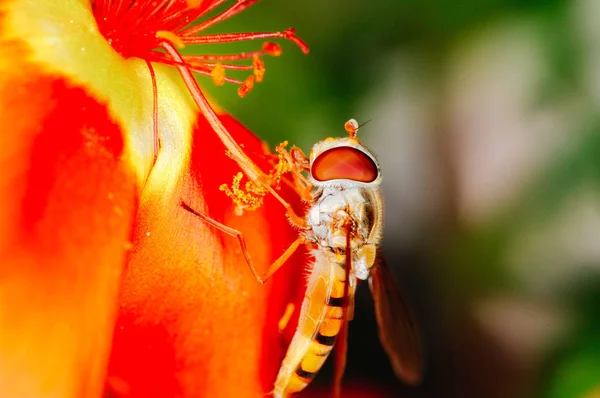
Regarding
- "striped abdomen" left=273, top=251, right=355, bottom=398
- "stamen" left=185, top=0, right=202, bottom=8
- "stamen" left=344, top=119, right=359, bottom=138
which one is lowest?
"striped abdomen" left=273, top=251, right=355, bottom=398

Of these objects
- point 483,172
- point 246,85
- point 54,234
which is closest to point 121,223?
point 54,234

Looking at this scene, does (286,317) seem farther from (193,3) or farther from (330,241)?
(193,3)

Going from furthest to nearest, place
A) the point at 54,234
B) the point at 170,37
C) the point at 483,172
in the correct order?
1. the point at 483,172
2. the point at 170,37
3. the point at 54,234

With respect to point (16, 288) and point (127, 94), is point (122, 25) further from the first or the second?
point (16, 288)

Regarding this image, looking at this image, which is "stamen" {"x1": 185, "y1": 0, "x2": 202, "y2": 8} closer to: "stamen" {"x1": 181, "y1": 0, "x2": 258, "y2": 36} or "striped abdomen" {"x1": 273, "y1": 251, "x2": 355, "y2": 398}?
"stamen" {"x1": 181, "y1": 0, "x2": 258, "y2": 36}

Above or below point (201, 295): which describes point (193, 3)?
above

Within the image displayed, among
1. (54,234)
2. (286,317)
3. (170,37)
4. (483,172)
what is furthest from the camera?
(483,172)

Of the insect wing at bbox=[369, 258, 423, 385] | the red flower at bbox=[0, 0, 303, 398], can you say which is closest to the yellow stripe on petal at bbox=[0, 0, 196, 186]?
the red flower at bbox=[0, 0, 303, 398]
